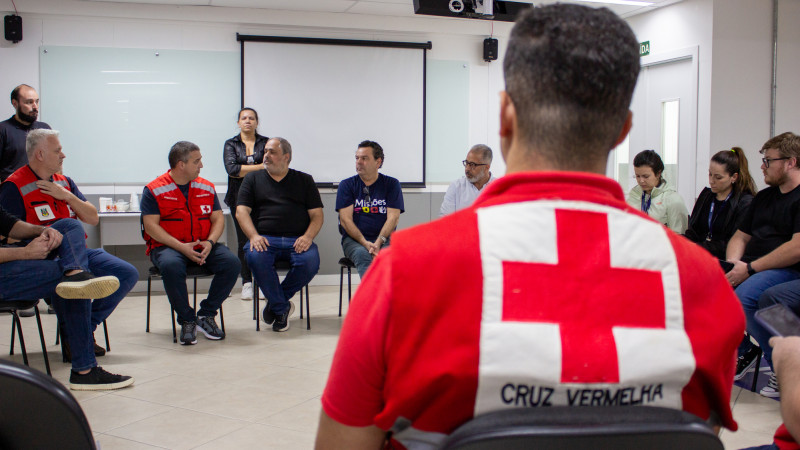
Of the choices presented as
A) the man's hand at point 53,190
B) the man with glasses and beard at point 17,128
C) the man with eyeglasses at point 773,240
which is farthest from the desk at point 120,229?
the man with eyeglasses at point 773,240

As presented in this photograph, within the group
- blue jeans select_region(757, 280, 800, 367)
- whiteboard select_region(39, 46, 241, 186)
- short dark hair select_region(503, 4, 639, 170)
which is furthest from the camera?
whiteboard select_region(39, 46, 241, 186)

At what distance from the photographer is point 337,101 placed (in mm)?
6488

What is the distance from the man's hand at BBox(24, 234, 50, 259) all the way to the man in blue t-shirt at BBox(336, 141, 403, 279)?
79.4 inches

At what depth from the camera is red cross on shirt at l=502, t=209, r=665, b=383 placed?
2.46ft

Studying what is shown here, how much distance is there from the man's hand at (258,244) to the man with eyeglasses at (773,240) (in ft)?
8.95

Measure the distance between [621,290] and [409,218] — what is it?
19.3 ft

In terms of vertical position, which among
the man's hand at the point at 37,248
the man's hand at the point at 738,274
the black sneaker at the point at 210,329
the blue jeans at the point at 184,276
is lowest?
the black sneaker at the point at 210,329

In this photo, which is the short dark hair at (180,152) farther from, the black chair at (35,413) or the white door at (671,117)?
the white door at (671,117)

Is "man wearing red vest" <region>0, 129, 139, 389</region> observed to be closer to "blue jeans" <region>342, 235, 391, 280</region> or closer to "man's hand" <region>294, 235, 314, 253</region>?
"man's hand" <region>294, 235, 314, 253</region>

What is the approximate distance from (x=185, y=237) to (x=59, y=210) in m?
0.84

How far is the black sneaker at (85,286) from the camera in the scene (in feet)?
10.1

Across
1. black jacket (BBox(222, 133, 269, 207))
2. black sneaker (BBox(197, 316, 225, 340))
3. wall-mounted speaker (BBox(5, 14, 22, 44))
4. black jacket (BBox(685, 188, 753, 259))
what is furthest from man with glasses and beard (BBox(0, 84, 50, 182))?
black jacket (BBox(685, 188, 753, 259))

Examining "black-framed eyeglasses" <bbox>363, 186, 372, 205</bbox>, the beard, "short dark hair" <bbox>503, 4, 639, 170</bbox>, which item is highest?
the beard

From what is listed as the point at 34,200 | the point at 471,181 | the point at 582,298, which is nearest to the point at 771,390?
the point at 471,181
